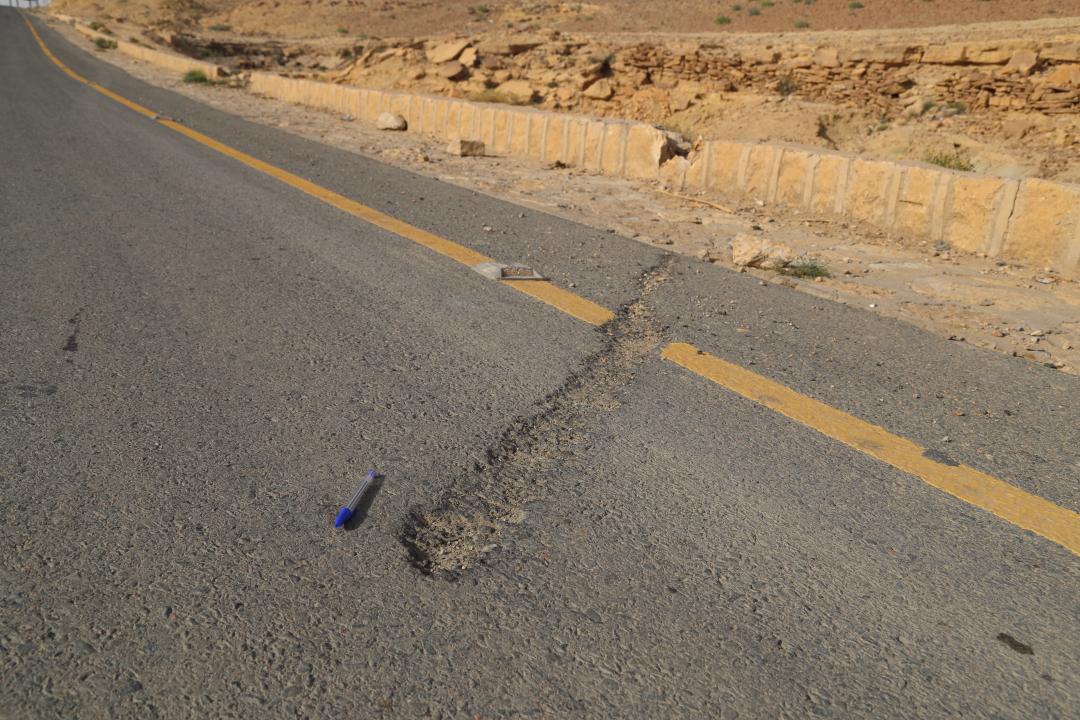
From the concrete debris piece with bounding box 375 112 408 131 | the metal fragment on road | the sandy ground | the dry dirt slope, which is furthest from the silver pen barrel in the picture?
the dry dirt slope

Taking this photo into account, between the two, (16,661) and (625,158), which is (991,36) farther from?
(16,661)

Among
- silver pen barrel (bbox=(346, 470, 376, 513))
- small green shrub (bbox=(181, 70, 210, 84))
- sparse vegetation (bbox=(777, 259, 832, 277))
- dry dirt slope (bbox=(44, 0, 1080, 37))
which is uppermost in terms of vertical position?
dry dirt slope (bbox=(44, 0, 1080, 37))

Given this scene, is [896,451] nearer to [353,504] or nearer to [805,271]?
[353,504]

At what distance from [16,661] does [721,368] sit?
2.58 meters

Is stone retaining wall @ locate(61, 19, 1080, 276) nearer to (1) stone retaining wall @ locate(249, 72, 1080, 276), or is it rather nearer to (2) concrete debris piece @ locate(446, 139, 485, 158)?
Answer: (1) stone retaining wall @ locate(249, 72, 1080, 276)

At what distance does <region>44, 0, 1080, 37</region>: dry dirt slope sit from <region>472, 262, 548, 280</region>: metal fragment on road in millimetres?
24138

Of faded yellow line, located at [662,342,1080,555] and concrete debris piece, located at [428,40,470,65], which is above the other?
concrete debris piece, located at [428,40,470,65]

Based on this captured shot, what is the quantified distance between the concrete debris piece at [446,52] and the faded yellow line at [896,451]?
16.3 m

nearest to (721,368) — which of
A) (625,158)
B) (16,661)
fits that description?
(16,661)

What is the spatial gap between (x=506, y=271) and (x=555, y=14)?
118 feet

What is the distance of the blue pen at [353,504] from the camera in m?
2.12

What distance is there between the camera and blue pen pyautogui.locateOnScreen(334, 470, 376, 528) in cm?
212

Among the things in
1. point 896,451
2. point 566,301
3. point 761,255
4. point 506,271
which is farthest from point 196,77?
point 896,451

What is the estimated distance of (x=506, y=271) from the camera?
4.68 metres
